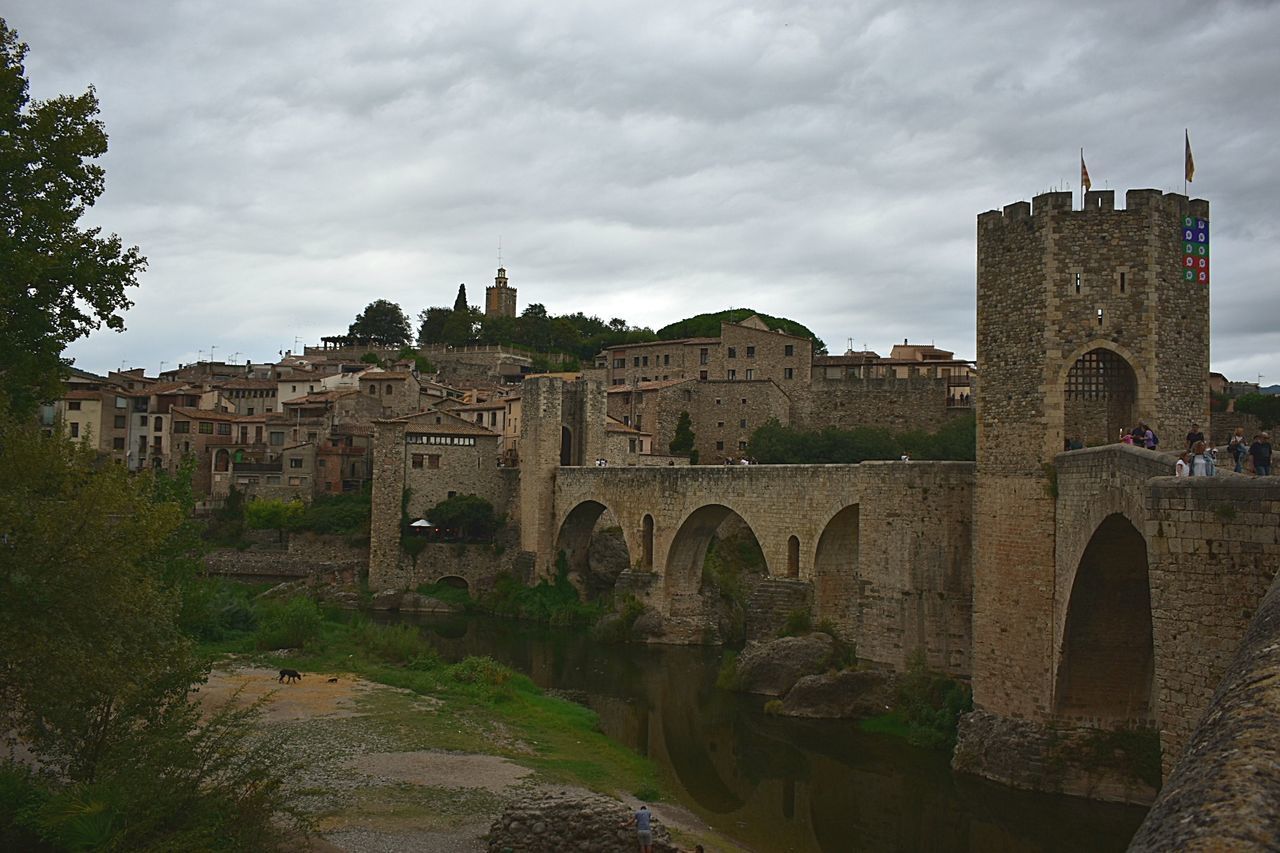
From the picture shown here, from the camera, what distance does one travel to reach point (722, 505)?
34156 millimetres

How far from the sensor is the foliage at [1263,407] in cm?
4131

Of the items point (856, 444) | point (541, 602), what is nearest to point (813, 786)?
point (541, 602)

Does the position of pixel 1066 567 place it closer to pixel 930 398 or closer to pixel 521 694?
pixel 521 694

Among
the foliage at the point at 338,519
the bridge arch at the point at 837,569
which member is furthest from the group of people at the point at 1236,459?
the foliage at the point at 338,519

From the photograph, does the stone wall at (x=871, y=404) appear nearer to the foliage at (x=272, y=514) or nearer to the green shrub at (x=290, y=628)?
the foliage at (x=272, y=514)

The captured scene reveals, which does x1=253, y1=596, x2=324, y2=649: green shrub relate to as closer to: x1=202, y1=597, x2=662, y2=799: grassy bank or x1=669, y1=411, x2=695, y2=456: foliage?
x1=202, y1=597, x2=662, y2=799: grassy bank

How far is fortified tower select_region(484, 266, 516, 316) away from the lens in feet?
427

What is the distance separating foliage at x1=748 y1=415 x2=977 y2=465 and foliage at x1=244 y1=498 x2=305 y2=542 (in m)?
22.9

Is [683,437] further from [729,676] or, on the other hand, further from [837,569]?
[729,676]

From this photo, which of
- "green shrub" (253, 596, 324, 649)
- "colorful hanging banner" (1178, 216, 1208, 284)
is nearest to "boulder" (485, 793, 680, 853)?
"colorful hanging banner" (1178, 216, 1208, 284)

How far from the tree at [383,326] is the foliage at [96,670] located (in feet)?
302

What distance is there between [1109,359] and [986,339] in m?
2.15

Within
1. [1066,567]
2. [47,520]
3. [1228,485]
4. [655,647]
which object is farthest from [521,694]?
[1228,485]

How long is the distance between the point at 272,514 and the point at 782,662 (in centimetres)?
3158
